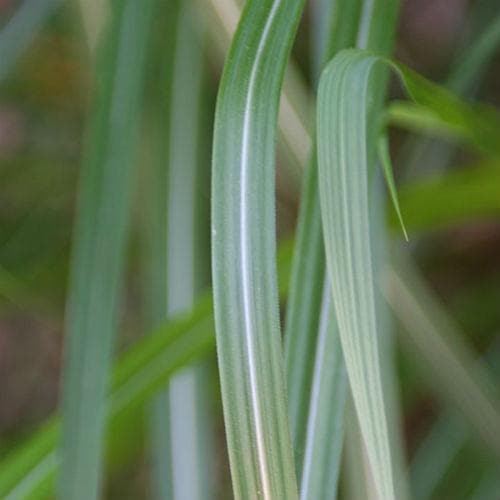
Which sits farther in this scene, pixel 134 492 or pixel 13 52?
pixel 134 492

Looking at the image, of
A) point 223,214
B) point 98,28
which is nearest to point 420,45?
point 98,28

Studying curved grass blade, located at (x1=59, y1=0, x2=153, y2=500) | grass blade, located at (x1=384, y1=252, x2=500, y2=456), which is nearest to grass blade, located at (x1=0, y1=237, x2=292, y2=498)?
curved grass blade, located at (x1=59, y1=0, x2=153, y2=500)

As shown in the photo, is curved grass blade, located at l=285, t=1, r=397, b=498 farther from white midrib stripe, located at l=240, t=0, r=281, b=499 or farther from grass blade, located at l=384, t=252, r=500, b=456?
grass blade, located at l=384, t=252, r=500, b=456

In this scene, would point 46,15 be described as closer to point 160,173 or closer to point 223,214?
point 160,173

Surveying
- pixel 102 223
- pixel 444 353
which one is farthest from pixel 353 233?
pixel 444 353

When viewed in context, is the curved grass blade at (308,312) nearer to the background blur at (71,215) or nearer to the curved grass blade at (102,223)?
the curved grass blade at (102,223)

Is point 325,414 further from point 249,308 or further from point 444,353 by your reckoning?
point 444,353
